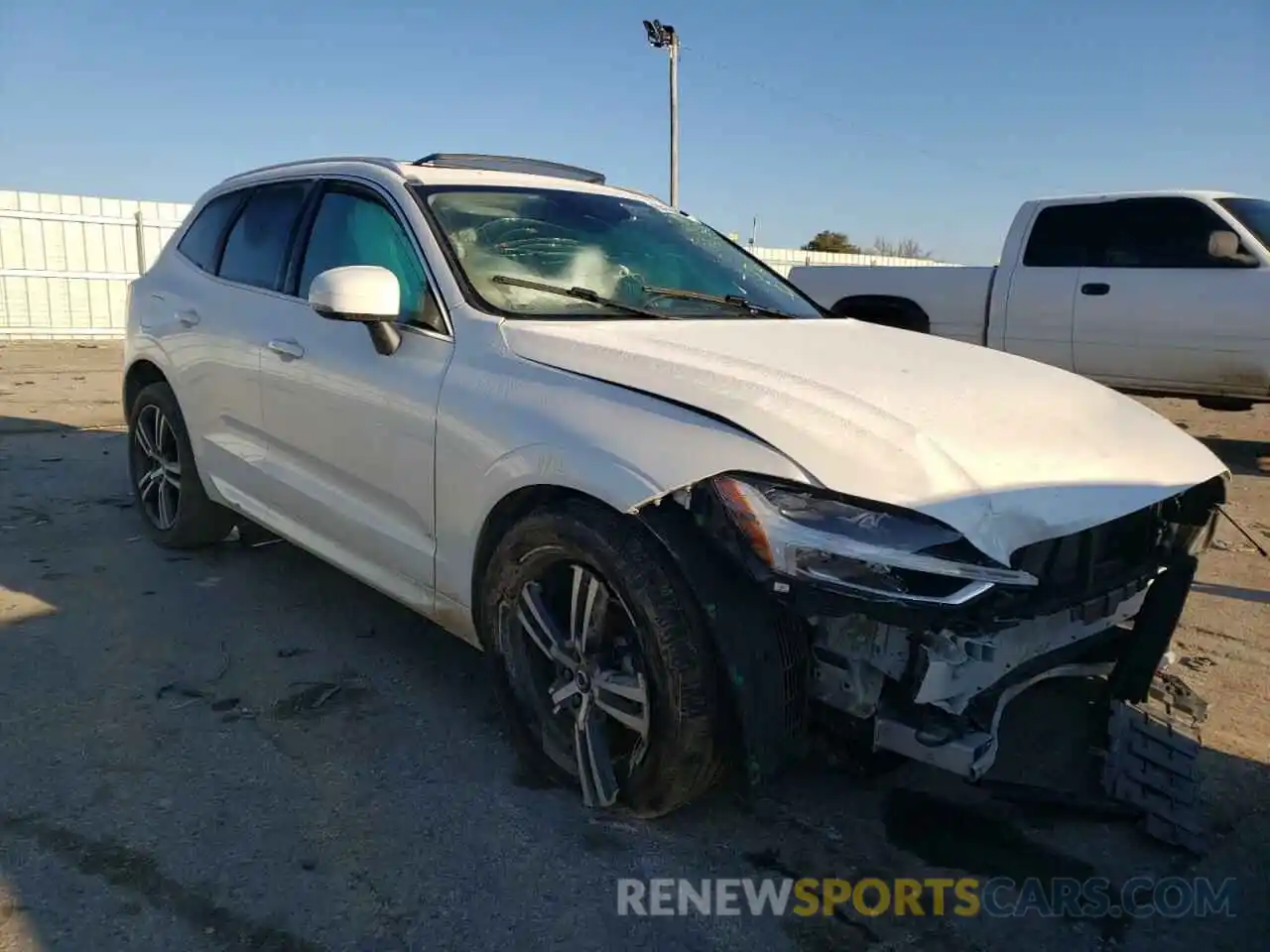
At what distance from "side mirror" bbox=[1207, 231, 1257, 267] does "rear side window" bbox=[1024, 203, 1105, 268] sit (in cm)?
87

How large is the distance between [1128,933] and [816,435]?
4.32ft

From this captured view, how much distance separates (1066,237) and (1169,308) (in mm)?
1062

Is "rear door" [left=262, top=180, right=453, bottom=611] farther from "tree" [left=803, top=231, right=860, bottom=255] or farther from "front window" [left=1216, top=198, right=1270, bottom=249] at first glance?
"tree" [left=803, top=231, right=860, bottom=255]

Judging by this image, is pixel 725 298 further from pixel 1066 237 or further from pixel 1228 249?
pixel 1066 237

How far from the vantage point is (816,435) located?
7.36 feet

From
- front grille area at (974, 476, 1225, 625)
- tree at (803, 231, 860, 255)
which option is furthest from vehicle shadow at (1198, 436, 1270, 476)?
tree at (803, 231, 860, 255)

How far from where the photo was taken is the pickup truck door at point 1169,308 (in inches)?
286

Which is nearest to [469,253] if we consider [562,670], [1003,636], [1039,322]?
[562,670]

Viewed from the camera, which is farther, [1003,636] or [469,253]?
[469,253]

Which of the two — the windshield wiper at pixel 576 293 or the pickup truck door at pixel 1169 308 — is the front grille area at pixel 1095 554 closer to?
the windshield wiper at pixel 576 293

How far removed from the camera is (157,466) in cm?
486

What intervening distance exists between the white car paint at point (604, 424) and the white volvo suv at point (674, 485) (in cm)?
1

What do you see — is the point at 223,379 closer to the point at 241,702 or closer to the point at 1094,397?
the point at 241,702

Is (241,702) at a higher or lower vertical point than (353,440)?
lower
